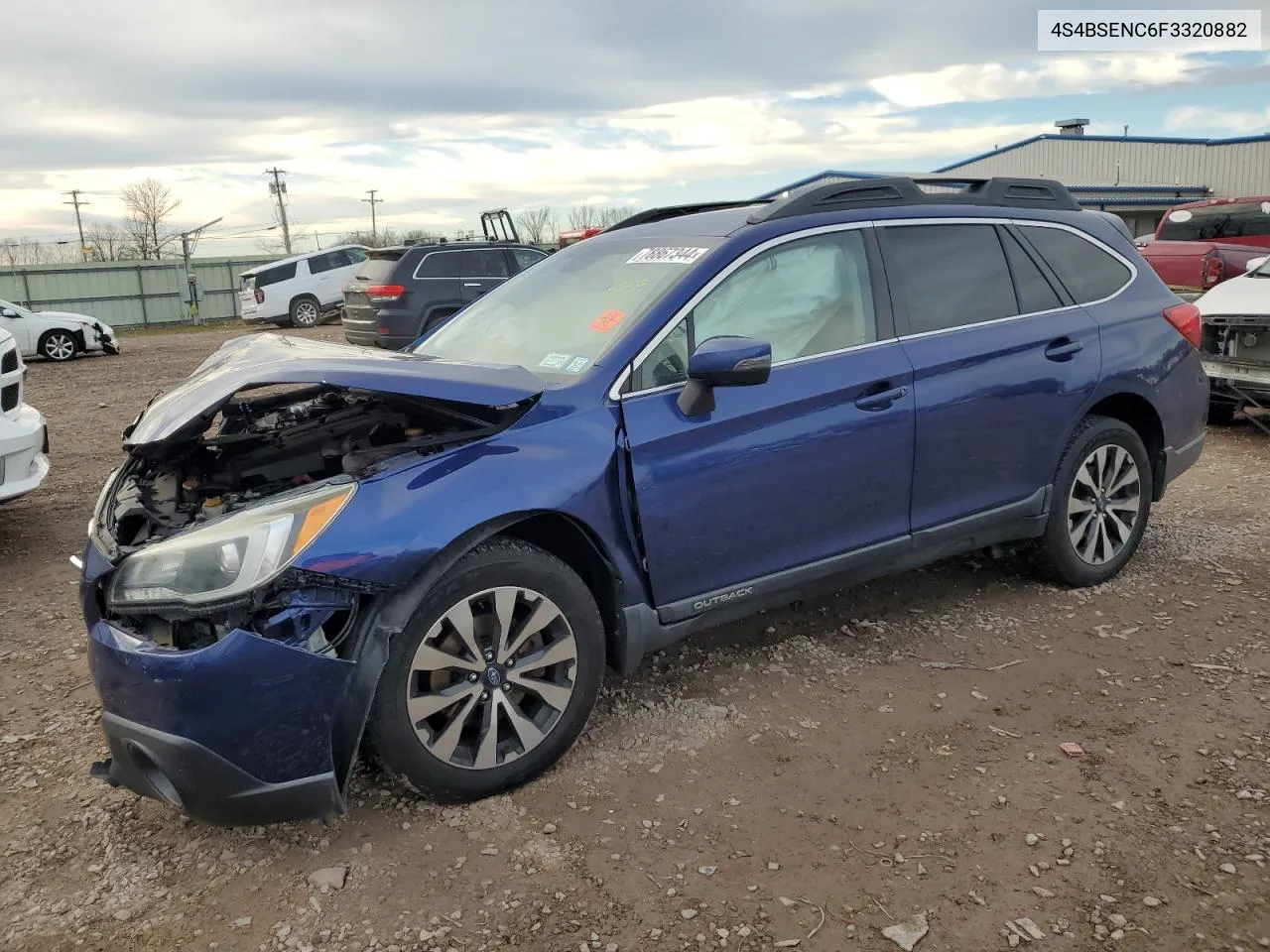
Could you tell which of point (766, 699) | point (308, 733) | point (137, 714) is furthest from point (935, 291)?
point (137, 714)

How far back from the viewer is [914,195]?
412cm

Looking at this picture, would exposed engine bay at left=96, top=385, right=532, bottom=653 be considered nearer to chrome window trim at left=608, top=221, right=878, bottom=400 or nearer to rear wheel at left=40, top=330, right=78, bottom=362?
chrome window trim at left=608, top=221, right=878, bottom=400

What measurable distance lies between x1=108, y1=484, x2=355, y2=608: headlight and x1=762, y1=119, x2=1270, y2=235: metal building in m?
32.9

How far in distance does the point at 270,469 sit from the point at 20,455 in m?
3.03

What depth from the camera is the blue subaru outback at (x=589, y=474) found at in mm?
2697

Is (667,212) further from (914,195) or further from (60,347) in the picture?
(60,347)

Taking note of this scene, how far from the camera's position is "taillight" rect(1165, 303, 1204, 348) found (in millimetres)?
4758

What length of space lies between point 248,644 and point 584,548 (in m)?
1.07

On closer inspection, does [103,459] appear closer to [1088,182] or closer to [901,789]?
[901,789]

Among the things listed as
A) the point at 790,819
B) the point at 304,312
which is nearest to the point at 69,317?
the point at 304,312

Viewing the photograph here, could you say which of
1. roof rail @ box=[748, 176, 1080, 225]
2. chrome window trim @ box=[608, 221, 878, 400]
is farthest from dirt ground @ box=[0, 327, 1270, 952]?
roof rail @ box=[748, 176, 1080, 225]

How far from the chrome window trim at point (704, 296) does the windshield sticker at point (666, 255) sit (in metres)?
0.14

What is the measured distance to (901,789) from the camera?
3.10 metres

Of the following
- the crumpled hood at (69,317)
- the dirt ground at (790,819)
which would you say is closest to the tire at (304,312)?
the crumpled hood at (69,317)
